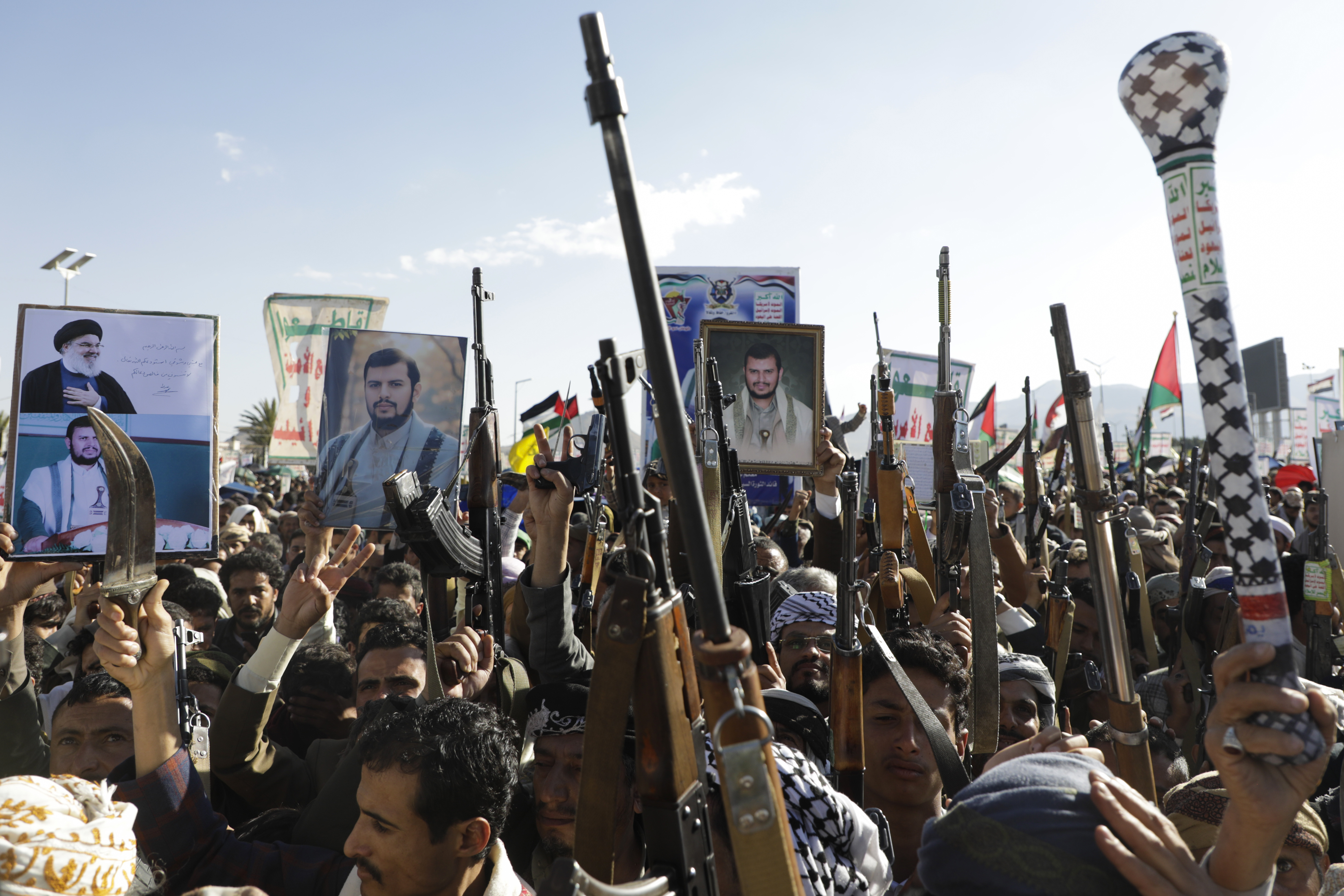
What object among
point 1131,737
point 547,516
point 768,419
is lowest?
point 1131,737

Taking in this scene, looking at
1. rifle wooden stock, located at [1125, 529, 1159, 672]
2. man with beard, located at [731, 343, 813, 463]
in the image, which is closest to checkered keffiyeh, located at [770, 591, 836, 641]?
man with beard, located at [731, 343, 813, 463]

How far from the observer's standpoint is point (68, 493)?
3.95m

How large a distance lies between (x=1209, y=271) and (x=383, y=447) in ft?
20.2

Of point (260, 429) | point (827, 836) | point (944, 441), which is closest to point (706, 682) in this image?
point (827, 836)

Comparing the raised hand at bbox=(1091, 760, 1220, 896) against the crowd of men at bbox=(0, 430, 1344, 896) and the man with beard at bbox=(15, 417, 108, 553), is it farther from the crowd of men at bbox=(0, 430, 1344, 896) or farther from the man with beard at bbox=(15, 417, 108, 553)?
the man with beard at bbox=(15, 417, 108, 553)

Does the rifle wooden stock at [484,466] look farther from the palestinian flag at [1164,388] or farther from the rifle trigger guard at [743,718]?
the palestinian flag at [1164,388]

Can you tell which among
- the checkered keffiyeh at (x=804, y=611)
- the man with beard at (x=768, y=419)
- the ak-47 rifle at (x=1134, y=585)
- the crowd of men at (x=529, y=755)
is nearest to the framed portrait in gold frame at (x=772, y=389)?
the man with beard at (x=768, y=419)

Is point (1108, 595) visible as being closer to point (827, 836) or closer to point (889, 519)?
point (827, 836)

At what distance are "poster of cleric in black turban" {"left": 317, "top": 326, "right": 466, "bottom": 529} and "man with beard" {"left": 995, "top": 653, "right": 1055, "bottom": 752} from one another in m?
4.28

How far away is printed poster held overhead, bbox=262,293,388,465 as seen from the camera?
10.9 meters

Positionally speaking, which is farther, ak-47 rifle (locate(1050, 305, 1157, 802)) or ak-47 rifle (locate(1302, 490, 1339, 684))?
ak-47 rifle (locate(1302, 490, 1339, 684))

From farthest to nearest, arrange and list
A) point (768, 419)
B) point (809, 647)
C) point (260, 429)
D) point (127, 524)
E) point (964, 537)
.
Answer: point (260, 429) → point (768, 419) → point (964, 537) → point (809, 647) → point (127, 524)

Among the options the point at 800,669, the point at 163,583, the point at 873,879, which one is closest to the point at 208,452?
the point at 163,583

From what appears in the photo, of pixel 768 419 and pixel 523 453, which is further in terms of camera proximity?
pixel 523 453
